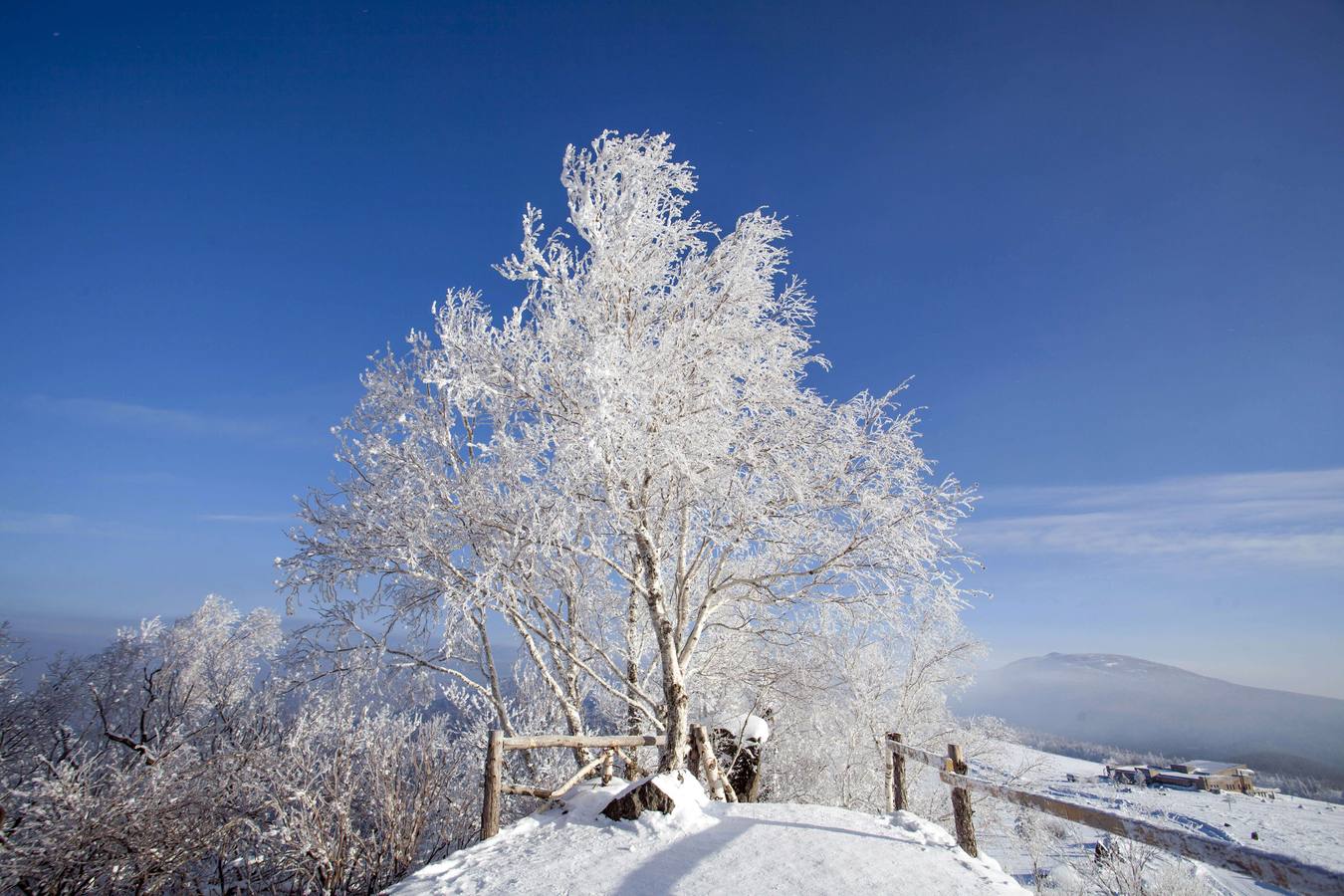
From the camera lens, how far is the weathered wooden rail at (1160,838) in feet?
8.14

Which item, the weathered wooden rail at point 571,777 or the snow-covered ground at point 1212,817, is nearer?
the weathered wooden rail at point 571,777

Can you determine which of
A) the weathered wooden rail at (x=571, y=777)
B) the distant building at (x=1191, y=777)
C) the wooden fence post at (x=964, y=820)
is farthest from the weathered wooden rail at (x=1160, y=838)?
the distant building at (x=1191, y=777)

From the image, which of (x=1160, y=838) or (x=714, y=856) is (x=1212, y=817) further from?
(x=714, y=856)

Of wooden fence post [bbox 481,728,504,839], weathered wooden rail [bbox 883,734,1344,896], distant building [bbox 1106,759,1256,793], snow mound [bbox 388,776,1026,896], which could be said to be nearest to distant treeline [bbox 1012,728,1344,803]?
distant building [bbox 1106,759,1256,793]

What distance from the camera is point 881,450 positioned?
7324 mm

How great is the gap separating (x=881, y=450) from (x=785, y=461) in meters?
1.29

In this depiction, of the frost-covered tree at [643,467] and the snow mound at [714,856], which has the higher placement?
the frost-covered tree at [643,467]

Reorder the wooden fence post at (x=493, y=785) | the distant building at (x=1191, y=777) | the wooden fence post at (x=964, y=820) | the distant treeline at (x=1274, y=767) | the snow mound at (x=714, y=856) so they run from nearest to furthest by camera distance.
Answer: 1. the snow mound at (x=714, y=856)
2. the wooden fence post at (x=964, y=820)
3. the wooden fence post at (x=493, y=785)
4. the distant building at (x=1191, y=777)
5. the distant treeline at (x=1274, y=767)

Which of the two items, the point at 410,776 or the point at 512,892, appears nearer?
the point at 512,892

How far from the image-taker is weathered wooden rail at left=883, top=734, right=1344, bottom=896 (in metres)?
2.48

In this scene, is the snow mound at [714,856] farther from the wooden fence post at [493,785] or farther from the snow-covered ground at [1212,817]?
the snow-covered ground at [1212,817]

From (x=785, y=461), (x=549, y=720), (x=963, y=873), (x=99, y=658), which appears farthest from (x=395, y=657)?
(x=99, y=658)

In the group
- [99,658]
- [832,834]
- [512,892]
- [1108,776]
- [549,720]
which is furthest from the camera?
[1108,776]

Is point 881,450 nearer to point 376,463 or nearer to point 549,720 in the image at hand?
point 376,463
